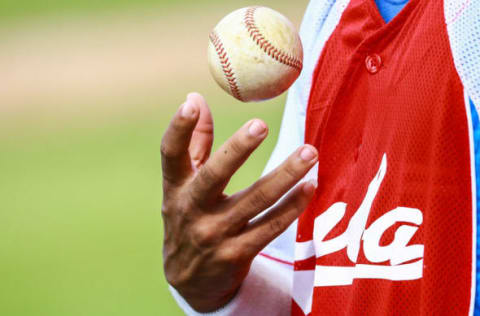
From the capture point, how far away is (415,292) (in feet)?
1.79

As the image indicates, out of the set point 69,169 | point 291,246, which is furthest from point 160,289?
point 291,246

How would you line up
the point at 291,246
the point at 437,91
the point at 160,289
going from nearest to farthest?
the point at 437,91
the point at 291,246
the point at 160,289

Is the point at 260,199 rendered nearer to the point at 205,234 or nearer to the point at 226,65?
the point at 205,234

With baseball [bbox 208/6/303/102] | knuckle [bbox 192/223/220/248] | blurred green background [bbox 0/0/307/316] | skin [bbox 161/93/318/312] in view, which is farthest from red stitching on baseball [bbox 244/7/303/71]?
blurred green background [bbox 0/0/307/316]

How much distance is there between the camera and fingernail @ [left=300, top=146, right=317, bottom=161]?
0.54m

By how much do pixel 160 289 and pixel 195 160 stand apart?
1.14m

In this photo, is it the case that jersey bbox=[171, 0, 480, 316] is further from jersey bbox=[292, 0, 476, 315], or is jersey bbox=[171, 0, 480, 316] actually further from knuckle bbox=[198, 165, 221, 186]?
knuckle bbox=[198, 165, 221, 186]

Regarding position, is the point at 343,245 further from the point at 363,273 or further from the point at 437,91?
the point at 437,91

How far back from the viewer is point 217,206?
603 mm

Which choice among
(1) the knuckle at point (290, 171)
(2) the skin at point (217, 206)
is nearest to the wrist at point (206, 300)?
(2) the skin at point (217, 206)

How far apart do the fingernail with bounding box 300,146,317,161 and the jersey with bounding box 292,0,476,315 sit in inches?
3.8

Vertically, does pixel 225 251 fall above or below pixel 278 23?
below

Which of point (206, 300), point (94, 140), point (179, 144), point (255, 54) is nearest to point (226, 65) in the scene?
point (255, 54)

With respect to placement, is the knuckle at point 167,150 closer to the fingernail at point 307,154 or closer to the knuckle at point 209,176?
the knuckle at point 209,176
